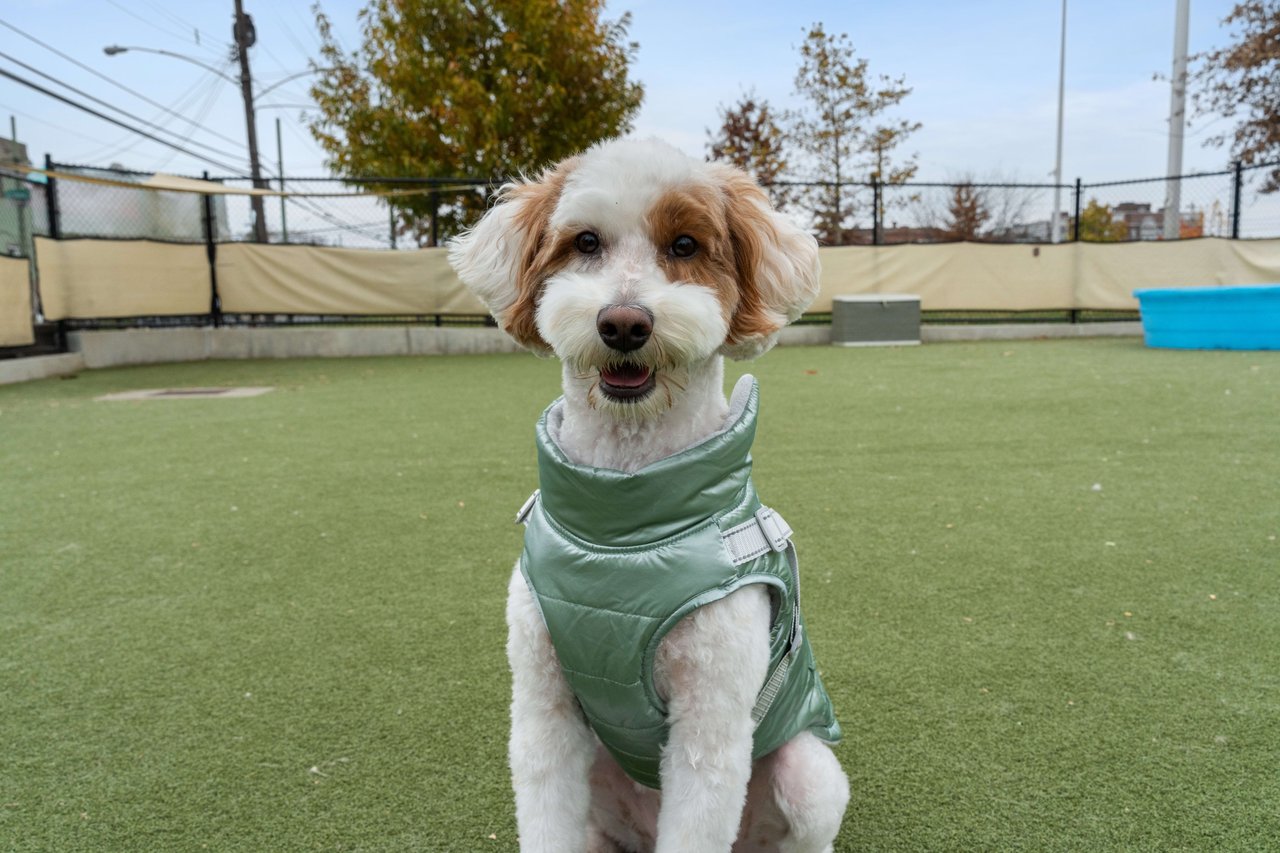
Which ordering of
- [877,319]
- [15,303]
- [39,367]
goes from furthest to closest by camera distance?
[877,319]
[39,367]
[15,303]

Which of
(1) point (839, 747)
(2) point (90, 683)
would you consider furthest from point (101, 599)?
(1) point (839, 747)

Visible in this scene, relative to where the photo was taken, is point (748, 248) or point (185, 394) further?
point (185, 394)

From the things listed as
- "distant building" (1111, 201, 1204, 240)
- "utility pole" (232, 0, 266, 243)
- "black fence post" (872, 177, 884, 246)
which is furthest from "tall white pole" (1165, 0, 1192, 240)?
"utility pole" (232, 0, 266, 243)

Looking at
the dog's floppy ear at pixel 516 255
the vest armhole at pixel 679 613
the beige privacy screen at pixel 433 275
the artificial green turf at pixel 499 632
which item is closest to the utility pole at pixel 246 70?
the beige privacy screen at pixel 433 275

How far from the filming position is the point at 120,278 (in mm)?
11078

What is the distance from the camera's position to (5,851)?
183 cm

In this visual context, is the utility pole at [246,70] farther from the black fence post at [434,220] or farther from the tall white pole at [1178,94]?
the tall white pole at [1178,94]

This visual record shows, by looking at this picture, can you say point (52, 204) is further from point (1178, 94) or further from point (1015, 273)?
point (1178, 94)

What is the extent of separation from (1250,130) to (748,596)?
24803 millimetres

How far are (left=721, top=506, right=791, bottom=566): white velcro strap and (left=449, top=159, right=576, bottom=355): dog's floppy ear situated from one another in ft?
1.79

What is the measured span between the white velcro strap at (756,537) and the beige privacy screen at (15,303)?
10.7 m

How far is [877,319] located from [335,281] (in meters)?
7.81

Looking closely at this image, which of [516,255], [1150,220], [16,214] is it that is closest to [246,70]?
[16,214]

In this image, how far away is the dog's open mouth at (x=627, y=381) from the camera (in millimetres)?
1510
